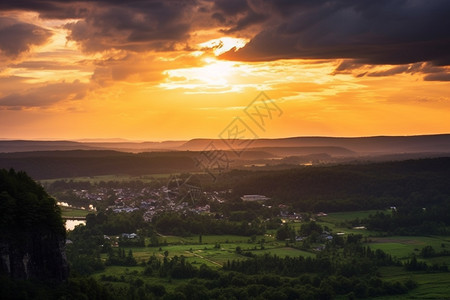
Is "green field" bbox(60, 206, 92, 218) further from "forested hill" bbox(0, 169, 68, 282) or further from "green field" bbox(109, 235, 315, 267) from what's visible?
"forested hill" bbox(0, 169, 68, 282)

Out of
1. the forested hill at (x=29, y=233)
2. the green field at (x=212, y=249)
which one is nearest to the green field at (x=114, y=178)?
the green field at (x=212, y=249)

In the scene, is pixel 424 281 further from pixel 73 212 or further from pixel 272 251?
pixel 73 212

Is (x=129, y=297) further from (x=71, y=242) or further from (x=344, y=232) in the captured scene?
(x=344, y=232)

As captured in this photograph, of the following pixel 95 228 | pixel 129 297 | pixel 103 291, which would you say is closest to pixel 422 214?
pixel 95 228

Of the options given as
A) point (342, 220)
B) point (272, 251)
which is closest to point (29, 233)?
point (272, 251)

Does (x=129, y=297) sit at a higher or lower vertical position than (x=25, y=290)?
lower

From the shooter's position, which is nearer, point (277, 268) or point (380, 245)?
point (277, 268)

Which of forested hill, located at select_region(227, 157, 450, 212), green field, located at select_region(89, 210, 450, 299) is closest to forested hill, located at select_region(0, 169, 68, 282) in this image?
green field, located at select_region(89, 210, 450, 299)

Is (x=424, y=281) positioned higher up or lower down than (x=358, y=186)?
lower down

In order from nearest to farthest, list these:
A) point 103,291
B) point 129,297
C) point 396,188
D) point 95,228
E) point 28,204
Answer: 1. point 28,204
2. point 103,291
3. point 129,297
4. point 95,228
5. point 396,188
